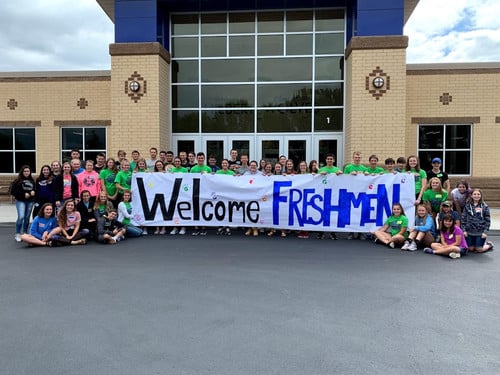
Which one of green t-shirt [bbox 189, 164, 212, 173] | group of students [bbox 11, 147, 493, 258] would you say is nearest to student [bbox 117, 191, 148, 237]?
group of students [bbox 11, 147, 493, 258]

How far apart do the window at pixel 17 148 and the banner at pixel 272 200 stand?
362 inches

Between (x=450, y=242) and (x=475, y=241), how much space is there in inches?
23.4

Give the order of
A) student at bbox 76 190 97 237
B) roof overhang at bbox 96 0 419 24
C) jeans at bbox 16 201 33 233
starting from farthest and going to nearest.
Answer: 1. roof overhang at bbox 96 0 419 24
2. jeans at bbox 16 201 33 233
3. student at bbox 76 190 97 237

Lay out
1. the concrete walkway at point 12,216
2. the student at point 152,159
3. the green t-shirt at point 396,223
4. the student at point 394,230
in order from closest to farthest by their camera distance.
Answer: the student at point 394,230 < the green t-shirt at point 396,223 < the concrete walkway at point 12,216 < the student at point 152,159

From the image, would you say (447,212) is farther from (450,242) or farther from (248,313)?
(248,313)

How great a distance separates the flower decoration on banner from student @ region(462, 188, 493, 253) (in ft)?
21.6

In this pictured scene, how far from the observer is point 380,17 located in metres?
13.9

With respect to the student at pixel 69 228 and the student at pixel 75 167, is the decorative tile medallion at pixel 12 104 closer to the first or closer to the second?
the student at pixel 75 167

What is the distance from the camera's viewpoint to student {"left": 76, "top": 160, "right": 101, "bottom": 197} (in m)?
9.15

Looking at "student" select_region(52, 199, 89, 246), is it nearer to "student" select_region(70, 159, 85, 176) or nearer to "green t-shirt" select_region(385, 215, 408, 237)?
"student" select_region(70, 159, 85, 176)

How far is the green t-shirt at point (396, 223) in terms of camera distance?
851cm

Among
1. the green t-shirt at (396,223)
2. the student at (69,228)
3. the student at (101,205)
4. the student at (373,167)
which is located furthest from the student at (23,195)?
the green t-shirt at (396,223)

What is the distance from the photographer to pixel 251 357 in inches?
135

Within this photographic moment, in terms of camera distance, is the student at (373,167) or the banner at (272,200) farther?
the student at (373,167)
